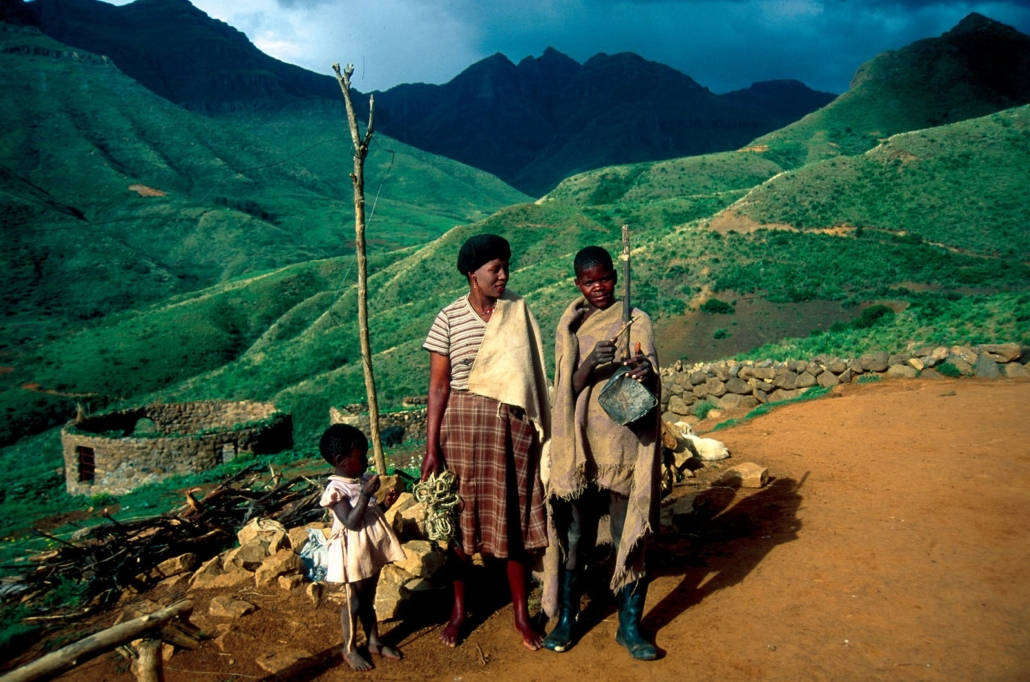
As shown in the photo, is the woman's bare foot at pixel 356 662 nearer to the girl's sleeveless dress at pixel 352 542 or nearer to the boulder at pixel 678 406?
the girl's sleeveless dress at pixel 352 542

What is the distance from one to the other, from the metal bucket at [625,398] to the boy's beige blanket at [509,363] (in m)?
0.36

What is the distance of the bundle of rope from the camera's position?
346cm

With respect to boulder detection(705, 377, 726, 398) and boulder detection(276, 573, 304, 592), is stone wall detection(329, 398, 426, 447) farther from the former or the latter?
boulder detection(276, 573, 304, 592)

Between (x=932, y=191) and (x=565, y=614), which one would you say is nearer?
(x=565, y=614)

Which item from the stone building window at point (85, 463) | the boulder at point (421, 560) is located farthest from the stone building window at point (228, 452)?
the boulder at point (421, 560)

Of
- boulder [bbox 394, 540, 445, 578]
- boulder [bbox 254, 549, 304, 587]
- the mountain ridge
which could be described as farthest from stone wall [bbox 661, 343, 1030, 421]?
the mountain ridge

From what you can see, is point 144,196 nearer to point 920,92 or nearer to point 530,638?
point 530,638

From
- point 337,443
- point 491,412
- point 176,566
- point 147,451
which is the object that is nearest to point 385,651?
point 337,443

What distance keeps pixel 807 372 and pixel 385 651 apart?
8768mm

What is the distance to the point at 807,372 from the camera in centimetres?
1043

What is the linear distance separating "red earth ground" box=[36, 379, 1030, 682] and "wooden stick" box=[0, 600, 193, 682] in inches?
38.4

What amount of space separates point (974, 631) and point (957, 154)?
40.9 metres

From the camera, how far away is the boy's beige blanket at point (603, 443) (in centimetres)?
334

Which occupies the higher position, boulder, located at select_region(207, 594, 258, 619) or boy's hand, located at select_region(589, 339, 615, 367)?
boy's hand, located at select_region(589, 339, 615, 367)
